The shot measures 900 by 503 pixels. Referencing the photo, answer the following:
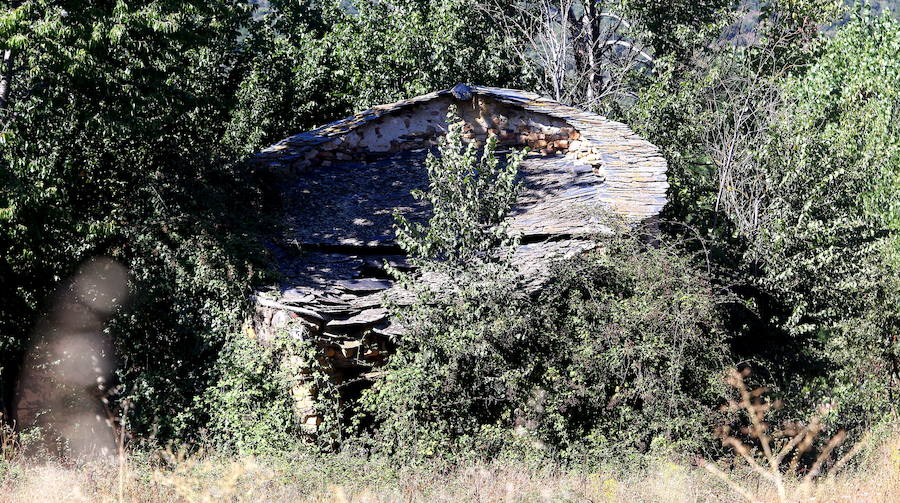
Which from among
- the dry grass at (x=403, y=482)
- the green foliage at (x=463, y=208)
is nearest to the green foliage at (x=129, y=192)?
the dry grass at (x=403, y=482)

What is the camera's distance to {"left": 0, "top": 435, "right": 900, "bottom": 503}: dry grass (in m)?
6.93

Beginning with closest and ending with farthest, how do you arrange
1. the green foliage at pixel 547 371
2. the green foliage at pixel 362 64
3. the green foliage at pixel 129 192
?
1. the green foliage at pixel 129 192
2. the green foliage at pixel 547 371
3. the green foliage at pixel 362 64

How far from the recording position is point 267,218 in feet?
39.0

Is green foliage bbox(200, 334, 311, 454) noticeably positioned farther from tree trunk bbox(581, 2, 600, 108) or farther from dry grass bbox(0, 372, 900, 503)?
tree trunk bbox(581, 2, 600, 108)

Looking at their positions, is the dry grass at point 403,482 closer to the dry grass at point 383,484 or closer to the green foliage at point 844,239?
the dry grass at point 383,484

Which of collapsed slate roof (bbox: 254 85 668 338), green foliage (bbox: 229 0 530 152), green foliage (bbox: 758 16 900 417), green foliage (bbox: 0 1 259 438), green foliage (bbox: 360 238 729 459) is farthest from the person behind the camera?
green foliage (bbox: 229 0 530 152)

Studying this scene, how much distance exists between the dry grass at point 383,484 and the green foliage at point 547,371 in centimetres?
86

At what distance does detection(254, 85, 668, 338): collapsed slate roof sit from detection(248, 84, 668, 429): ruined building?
2 centimetres

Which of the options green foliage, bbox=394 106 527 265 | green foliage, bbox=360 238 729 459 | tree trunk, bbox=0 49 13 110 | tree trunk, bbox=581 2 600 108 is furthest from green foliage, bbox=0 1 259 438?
tree trunk, bbox=581 2 600 108

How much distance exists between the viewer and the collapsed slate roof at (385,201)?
10258 mm

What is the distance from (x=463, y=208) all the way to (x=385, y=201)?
3.15m

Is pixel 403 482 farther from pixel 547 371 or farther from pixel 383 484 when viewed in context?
pixel 547 371

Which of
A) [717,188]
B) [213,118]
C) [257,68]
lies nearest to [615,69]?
[717,188]

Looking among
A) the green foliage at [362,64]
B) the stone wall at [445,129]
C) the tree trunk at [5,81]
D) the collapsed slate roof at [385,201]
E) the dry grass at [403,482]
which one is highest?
the green foliage at [362,64]
